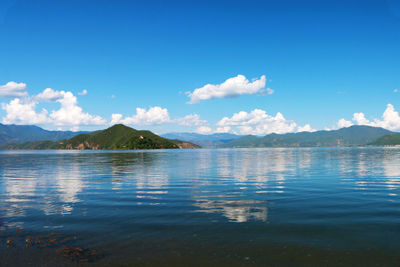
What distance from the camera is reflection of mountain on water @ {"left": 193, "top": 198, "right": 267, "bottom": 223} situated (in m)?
18.1

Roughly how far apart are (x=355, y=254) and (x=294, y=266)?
3.30 metres

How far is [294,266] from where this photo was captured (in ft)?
35.2

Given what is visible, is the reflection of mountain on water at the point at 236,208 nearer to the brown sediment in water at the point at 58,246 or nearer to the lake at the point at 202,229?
the lake at the point at 202,229

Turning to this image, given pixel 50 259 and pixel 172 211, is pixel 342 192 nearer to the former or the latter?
pixel 172 211

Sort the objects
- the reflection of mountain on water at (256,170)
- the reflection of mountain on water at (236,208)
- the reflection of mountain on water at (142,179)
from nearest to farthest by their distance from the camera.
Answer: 1. the reflection of mountain on water at (236,208)
2. the reflection of mountain on water at (142,179)
3. the reflection of mountain on water at (256,170)

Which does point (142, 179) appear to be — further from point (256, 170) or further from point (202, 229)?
point (202, 229)

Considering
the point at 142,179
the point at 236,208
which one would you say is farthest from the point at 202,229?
the point at 142,179

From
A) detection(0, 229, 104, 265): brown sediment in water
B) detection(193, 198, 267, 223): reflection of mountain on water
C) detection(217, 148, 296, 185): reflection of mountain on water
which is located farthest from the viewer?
detection(217, 148, 296, 185): reflection of mountain on water

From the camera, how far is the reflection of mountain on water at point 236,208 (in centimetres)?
1811

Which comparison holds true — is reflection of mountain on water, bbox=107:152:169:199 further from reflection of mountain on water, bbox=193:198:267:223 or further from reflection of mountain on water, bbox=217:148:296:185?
reflection of mountain on water, bbox=217:148:296:185

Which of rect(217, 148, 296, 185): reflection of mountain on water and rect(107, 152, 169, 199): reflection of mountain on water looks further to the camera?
rect(217, 148, 296, 185): reflection of mountain on water


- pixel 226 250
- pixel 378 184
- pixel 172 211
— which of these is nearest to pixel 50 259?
pixel 226 250

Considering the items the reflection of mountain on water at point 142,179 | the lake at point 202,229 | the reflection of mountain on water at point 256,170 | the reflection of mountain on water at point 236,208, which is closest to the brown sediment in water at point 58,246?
the lake at point 202,229

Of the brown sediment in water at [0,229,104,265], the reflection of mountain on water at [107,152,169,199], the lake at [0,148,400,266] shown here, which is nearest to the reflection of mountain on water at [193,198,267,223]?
the lake at [0,148,400,266]
